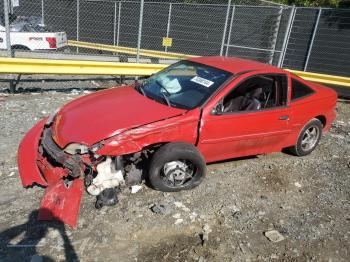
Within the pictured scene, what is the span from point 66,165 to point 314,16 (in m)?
10.2

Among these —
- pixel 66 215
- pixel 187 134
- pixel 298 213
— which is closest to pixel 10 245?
pixel 66 215

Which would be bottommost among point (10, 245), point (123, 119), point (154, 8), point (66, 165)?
point (10, 245)

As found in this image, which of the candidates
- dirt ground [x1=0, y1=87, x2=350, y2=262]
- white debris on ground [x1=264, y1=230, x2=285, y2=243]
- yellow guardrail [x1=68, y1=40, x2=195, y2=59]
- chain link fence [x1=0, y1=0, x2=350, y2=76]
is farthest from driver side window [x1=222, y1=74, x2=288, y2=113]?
yellow guardrail [x1=68, y1=40, x2=195, y2=59]

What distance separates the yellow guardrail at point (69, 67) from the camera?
739 cm

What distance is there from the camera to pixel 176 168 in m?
4.57

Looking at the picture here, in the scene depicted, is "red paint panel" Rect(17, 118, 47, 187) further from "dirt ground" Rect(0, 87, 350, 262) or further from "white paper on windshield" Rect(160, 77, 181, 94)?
"white paper on windshield" Rect(160, 77, 181, 94)

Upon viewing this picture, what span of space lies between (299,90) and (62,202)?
3.92m

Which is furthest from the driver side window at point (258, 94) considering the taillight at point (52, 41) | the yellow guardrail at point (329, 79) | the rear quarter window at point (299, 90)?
the taillight at point (52, 41)

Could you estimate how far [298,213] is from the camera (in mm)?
4641

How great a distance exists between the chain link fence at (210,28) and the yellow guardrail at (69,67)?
1622 millimetres

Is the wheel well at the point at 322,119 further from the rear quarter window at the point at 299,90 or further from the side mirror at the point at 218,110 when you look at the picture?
the side mirror at the point at 218,110

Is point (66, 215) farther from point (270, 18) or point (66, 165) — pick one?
point (270, 18)

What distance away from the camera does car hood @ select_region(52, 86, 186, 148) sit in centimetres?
423

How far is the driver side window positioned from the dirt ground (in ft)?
3.23
